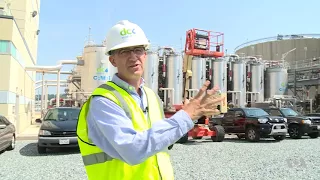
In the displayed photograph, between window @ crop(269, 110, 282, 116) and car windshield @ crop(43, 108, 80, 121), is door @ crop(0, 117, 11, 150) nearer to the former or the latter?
car windshield @ crop(43, 108, 80, 121)

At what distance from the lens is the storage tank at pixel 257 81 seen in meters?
29.5

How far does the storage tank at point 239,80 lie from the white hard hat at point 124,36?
27323 millimetres

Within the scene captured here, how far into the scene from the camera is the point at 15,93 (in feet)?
53.4

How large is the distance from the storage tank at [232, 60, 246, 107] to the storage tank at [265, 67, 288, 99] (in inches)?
119

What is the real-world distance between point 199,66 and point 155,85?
438 cm

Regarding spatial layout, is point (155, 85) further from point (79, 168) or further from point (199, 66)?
point (79, 168)

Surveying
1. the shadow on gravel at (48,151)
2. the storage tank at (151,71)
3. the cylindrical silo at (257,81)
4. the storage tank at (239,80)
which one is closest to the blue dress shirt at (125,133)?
the shadow on gravel at (48,151)

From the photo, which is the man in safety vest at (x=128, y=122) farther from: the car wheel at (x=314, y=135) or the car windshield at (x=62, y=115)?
the car wheel at (x=314, y=135)

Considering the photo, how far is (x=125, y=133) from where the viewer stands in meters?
1.59

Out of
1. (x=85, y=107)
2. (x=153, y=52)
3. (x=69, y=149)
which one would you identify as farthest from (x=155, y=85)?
(x=85, y=107)

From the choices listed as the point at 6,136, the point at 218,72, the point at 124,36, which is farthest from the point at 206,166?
the point at 218,72

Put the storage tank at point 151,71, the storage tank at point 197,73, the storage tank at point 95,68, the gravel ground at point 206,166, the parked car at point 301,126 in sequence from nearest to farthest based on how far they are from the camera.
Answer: the gravel ground at point 206,166
the parked car at point 301,126
the storage tank at point 95,68
the storage tank at point 151,71
the storage tank at point 197,73

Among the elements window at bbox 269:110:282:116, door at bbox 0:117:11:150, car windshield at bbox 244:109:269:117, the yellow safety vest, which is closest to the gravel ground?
door at bbox 0:117:11:150

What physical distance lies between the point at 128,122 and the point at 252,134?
44.0ft
